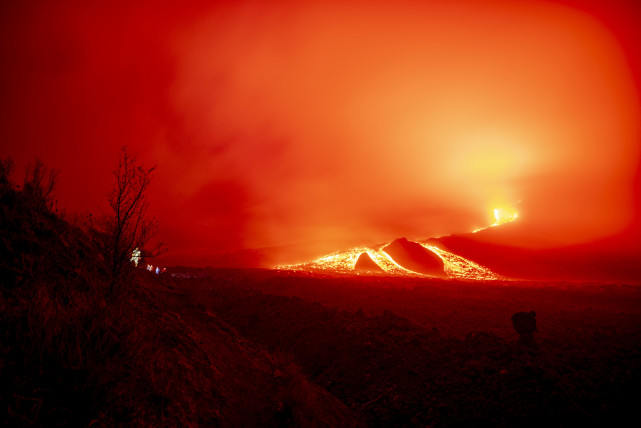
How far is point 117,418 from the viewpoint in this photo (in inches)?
167

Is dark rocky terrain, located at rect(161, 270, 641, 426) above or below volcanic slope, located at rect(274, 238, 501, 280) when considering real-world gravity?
below

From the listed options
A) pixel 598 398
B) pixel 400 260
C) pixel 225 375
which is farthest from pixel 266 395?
pixel 400 260

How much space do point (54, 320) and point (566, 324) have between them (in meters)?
26.0

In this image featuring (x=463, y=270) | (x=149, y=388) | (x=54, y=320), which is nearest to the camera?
(x=54, y=320)

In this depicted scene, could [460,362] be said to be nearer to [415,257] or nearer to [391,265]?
[391,265]

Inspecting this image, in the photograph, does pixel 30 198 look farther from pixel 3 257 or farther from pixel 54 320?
pixel 54 320

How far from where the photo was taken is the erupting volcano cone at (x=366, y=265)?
7356cm

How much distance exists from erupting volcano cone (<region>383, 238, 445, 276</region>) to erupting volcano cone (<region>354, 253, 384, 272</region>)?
808 cm

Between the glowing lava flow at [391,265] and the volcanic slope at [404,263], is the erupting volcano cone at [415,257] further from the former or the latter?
the glowing lava flow at [391,265]

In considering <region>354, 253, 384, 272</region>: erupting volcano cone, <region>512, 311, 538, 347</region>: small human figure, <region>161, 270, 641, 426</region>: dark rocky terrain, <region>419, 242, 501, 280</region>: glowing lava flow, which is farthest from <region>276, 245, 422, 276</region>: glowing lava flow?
<region>512, 311, 538, 347</region>: small human figure

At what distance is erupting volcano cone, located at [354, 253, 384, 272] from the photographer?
2896 inches

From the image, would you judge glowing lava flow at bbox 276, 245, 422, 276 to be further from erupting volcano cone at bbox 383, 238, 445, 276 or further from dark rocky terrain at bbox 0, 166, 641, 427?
Answer: dark rocky terrain at bbox 0, 166, 641, 427

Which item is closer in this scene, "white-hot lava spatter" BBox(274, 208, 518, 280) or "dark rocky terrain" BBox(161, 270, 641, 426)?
"dark rocky terrain" BBox(161, 270, 641, 426)

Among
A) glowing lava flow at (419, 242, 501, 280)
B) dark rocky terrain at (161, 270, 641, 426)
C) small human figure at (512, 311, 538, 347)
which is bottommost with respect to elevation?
dark rocky terrain at (161, 270, 641, 426)
